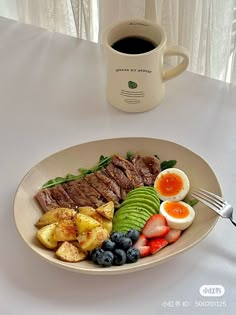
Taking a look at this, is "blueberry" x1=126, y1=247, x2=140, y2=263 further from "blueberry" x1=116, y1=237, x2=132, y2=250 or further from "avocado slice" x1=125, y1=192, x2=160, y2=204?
"avocado slice" x1=125, y1=192, x2=160, y2=204

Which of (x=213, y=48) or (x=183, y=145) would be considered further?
(x=213, y=48)

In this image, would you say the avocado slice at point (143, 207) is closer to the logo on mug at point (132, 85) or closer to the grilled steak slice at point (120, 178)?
the grilled steak slice at point (120, 178)

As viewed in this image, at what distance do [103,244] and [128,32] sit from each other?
0.46 m

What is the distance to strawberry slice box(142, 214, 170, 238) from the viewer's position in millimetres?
1064

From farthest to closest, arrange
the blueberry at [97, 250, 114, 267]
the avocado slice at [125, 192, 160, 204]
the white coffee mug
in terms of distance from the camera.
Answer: the white coffee mug < the avocado slice at [125, 192, 160, 204] < the blueberry at [97, 250, 114, 267]

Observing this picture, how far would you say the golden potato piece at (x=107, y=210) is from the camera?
109 cm

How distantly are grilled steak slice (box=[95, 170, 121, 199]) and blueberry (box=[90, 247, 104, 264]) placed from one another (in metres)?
0.14

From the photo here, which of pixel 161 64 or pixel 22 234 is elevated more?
pixel 161 64

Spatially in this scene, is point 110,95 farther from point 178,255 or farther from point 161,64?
point 178,255

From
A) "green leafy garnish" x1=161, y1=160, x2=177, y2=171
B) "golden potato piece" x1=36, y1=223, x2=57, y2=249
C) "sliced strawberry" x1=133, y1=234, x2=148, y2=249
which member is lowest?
"sliced strawberry" x1=133, y1=234, x2=148, y2=249

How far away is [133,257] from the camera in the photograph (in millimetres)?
1022

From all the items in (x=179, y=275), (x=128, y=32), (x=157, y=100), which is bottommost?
(x=179, y=275)

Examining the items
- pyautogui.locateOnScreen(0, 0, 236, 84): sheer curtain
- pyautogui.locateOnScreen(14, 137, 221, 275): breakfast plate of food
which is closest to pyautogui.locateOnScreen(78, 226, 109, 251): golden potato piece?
pyautogui.locateOnScreen(14, 137, 221, 275): breakfast plate of food

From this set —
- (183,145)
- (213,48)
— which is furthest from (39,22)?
(183,145)
